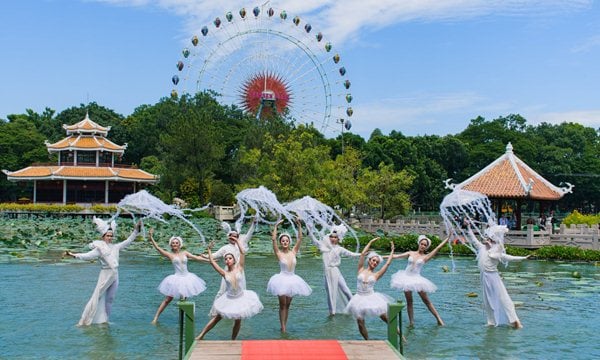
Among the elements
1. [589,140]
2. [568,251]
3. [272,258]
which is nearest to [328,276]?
[272,258]

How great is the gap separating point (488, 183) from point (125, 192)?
3878 cm

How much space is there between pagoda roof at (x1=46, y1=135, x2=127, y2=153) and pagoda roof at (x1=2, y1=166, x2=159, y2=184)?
1.74 meters

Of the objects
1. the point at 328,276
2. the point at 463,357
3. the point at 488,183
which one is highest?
the point at 488,183

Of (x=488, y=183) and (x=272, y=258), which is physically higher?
(x=488, y=183)

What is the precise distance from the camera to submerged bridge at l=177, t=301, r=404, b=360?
28.3ft

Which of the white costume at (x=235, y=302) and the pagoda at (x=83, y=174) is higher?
the pagoda at (x=83, y=174)

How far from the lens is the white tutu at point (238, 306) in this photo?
33.7ft

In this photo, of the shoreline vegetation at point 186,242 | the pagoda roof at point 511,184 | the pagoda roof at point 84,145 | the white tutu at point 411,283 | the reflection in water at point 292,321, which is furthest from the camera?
the pagoda roof at point 84,145

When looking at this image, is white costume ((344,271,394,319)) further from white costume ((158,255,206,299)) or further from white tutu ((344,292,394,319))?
white costume ((158,255,206,299))

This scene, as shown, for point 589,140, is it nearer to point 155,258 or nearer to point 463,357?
point 155,258

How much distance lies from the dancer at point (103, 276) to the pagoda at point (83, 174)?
49312mm

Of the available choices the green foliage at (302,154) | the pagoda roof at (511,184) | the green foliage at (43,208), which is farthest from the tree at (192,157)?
the pagoda roof at (511,184)

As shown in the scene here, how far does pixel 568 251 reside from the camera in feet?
93.2

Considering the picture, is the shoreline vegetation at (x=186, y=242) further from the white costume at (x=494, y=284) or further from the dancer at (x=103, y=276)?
the dancer at (x=103, y=276)
